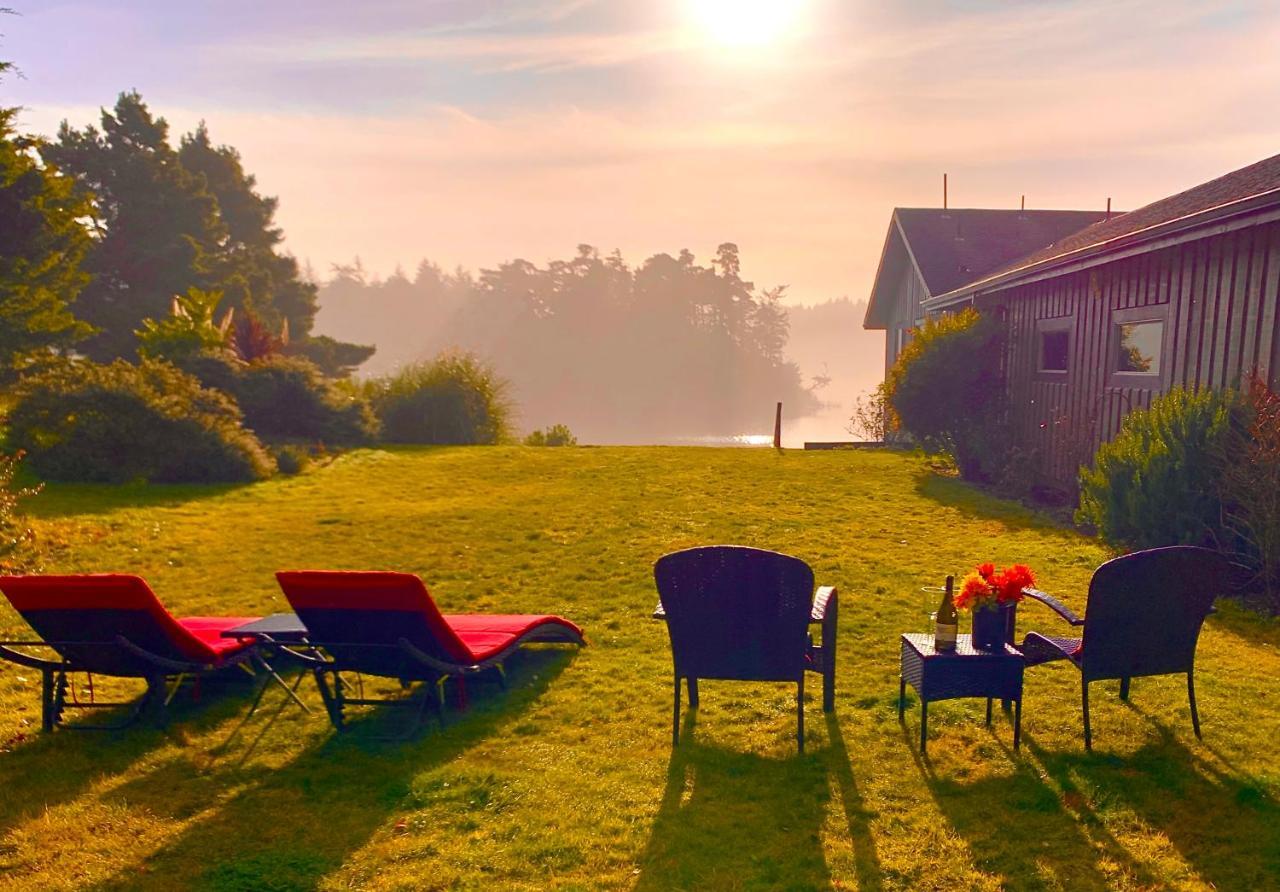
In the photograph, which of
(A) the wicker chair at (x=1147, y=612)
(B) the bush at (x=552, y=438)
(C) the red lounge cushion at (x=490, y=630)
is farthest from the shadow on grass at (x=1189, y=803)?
(B) the bush at (x=552, y=438)

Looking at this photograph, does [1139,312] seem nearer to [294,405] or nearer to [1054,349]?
[1054,349]

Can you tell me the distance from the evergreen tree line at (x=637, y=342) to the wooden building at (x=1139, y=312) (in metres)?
88.2

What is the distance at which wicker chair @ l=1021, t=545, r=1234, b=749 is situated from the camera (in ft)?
14.5

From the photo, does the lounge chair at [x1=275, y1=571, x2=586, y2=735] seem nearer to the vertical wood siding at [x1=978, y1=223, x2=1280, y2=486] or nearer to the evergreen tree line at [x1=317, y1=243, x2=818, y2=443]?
the vertical wood siding at [x1=978, y1=223, x2=1280, y2=486]

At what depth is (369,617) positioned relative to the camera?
4.75 meters

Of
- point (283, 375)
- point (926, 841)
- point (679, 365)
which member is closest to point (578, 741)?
point (926, 841)

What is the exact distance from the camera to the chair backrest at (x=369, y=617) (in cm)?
462

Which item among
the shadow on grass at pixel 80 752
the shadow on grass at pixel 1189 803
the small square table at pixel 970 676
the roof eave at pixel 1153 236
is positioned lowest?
the shadow on grass at pixel 80 752

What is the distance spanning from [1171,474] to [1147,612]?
482cm

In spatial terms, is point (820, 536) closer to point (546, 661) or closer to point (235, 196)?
point (546, 661)

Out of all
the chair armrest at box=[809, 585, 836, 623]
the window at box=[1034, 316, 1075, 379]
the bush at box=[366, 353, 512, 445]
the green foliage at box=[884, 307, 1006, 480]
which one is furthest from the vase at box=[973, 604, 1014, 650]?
the bush at box=[366, 353, 512, 445]

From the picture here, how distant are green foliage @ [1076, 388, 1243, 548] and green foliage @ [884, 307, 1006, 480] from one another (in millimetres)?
6296

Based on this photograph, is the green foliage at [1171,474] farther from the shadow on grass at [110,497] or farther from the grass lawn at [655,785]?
the shadow on grass at [110,497]

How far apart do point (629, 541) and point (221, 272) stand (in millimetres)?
37589
